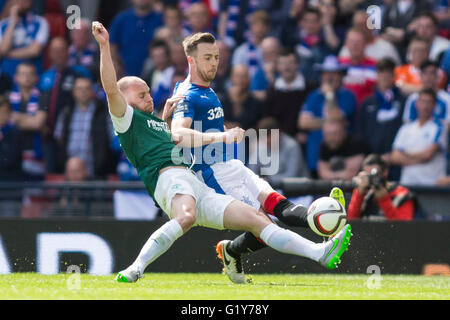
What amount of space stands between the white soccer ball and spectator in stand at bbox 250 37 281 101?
19.5ft

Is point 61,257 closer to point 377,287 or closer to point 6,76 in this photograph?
point 377,287

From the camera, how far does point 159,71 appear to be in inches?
514

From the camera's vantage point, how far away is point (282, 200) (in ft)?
24.3

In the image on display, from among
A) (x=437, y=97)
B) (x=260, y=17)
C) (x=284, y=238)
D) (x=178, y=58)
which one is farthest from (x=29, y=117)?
(x=284, y=238)

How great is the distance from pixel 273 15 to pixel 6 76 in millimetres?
4209

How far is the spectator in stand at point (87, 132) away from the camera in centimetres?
1226

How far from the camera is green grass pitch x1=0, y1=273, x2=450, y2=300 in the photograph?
6.13m

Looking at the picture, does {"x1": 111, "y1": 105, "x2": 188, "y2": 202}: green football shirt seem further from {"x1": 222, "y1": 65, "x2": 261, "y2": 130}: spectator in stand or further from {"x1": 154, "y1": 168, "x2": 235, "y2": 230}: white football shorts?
{"x1": 222, "y1": 65, "x2": 261, "y2": 130}: spectator in stand

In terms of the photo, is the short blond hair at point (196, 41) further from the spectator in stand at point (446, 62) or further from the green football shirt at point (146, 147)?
the spectator in stand at point (446, 62)

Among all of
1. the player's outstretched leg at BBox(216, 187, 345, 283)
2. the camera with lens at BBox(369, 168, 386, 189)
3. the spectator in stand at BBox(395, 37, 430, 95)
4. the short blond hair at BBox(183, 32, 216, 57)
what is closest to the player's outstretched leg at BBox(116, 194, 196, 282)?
the player's outstretched leg at BBox(216, 187, 345, 283)

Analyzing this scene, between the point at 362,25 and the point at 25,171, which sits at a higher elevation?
the point at 362,25

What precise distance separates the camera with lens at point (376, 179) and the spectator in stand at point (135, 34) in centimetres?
514
